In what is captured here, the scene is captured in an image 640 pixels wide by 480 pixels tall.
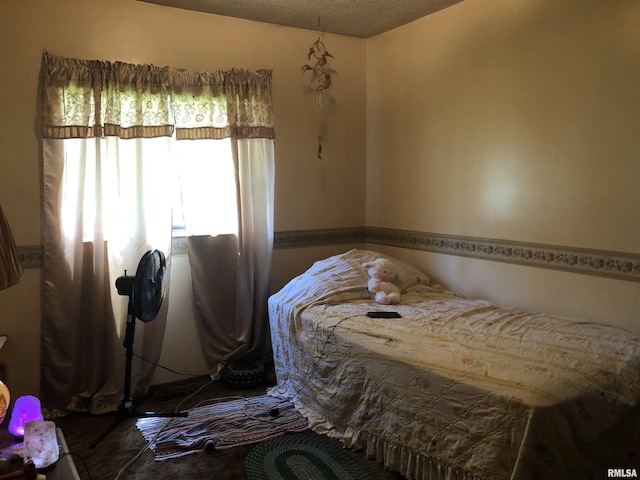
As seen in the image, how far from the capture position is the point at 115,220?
120 inches

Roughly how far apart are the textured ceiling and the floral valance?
413 mm

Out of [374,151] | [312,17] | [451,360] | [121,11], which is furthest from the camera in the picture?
[374,151]

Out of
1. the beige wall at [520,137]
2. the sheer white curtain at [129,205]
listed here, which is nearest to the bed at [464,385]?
the beige wall at [520,137]

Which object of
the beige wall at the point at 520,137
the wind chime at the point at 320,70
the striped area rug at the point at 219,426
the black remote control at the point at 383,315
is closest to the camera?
the beige wall at the point at 520,137

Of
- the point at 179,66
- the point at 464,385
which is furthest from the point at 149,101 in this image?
the point at 464,385

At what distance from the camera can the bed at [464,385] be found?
1.77 meters

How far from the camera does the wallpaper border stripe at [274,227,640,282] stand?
2438mm

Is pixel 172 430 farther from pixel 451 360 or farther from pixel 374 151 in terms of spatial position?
pixel 374 151

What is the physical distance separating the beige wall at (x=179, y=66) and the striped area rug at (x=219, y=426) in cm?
57

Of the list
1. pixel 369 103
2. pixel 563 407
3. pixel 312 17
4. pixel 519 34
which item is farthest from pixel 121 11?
pixel 563 407

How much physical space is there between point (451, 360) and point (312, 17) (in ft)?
8.73

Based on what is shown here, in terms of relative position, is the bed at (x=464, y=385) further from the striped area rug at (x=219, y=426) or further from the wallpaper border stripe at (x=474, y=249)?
the wallpaper border stripe at (x=474, y=249)

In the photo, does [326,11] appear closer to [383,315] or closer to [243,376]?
[383,315]

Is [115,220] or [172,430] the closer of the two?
[172,430]
